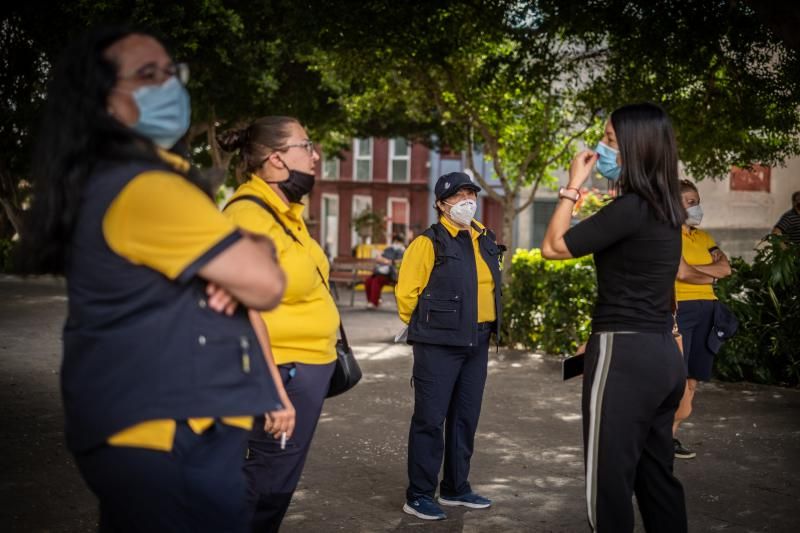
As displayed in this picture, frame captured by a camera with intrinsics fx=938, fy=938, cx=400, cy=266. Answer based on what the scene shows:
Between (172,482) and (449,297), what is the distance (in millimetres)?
3441

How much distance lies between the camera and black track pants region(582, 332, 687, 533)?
368cm

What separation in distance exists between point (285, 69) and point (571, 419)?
13.9 m

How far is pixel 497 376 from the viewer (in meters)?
11.1

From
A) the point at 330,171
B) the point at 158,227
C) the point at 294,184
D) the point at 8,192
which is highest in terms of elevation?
the point at 330,171

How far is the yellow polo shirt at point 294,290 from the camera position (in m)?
3.79

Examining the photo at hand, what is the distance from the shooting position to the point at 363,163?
147 ft

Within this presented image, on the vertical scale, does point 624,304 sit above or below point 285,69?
below

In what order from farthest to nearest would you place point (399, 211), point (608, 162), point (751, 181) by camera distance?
point (399, 211), point (751, 181), point (608, 162)

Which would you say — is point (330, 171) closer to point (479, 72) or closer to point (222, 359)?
point (479, 72)

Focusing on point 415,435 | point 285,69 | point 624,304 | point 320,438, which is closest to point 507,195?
point 285,69

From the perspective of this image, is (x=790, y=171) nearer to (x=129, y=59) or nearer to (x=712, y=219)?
(x=712, y=219)

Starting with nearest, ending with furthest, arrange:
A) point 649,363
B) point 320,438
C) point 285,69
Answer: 1. point 649,363
2. point 320,438
3. point 285,69

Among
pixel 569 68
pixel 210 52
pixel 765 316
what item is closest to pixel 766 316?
pixel 765 316

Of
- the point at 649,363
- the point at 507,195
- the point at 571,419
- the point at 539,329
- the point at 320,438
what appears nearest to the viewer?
the point at 649,363
